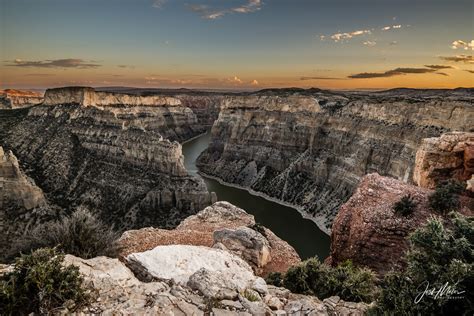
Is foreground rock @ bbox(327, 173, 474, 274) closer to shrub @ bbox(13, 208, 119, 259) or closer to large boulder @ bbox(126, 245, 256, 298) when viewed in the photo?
large boulder @ bbox(126, 245, 256, 298)

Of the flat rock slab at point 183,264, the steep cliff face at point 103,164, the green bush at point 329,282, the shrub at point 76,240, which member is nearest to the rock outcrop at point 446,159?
the green bush at point 329,282

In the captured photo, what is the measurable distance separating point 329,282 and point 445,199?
7.42 m

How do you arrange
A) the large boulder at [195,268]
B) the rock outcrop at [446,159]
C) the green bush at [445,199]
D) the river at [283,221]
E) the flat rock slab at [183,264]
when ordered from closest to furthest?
1. the large boulder at [195,268]
2. the flat rock slab at [183,264]
3. the green bush at [445,199]
4. the rock outcrop at [446,159]
5. the river at [283,221]

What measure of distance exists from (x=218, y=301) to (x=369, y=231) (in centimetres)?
864

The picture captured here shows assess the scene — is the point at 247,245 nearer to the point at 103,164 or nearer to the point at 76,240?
the point at 76,240

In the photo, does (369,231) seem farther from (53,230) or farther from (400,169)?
(400,169)

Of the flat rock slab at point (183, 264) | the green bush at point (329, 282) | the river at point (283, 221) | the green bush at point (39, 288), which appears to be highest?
the green bush at point (39, 288)

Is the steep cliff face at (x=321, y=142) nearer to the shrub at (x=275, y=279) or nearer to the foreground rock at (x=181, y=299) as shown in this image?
the shrub at (x=275, y=279)

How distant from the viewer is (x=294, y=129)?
5603 cm

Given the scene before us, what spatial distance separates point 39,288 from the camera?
6164 mm

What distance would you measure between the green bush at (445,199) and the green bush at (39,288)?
1338 centimetres

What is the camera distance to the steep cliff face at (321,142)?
35.2m
